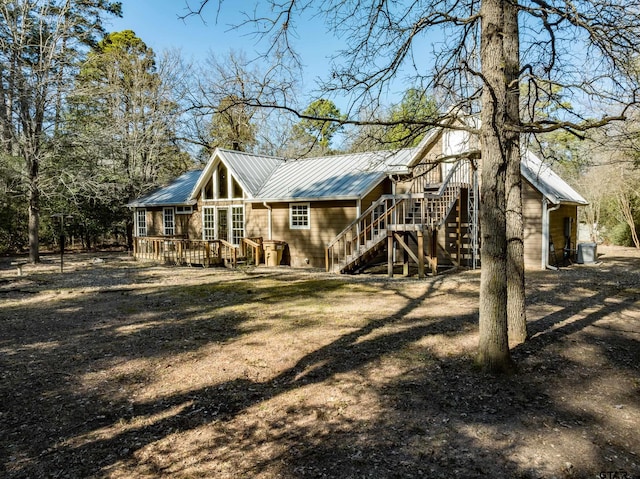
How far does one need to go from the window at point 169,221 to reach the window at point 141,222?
185cm

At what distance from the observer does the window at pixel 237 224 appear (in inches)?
784

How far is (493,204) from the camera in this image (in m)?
5.29

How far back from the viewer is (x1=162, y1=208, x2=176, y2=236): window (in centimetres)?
2273

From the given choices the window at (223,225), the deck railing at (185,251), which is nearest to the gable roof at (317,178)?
the window at (223,225)

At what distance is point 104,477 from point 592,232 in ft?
109

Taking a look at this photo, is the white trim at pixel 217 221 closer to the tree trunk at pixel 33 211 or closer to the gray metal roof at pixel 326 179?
the gray metal roof at pixel 326 179

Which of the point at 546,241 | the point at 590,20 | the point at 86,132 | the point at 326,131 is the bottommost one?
the point at 546,241

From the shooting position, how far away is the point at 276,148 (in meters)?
35.6

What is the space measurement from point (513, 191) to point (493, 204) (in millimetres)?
1173

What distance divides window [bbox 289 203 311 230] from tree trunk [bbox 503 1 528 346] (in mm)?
11927

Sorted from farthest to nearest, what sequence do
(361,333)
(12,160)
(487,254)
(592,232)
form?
(592,232) → (12,160) → (361,333) → (487,254)

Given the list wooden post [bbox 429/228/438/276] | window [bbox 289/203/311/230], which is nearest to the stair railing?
wooden post [bbox 429/228/438/276]

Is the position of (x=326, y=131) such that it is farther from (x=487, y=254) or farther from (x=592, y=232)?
(x=592, y=232)

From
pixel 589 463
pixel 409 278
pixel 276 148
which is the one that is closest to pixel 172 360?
pixel 589 463
